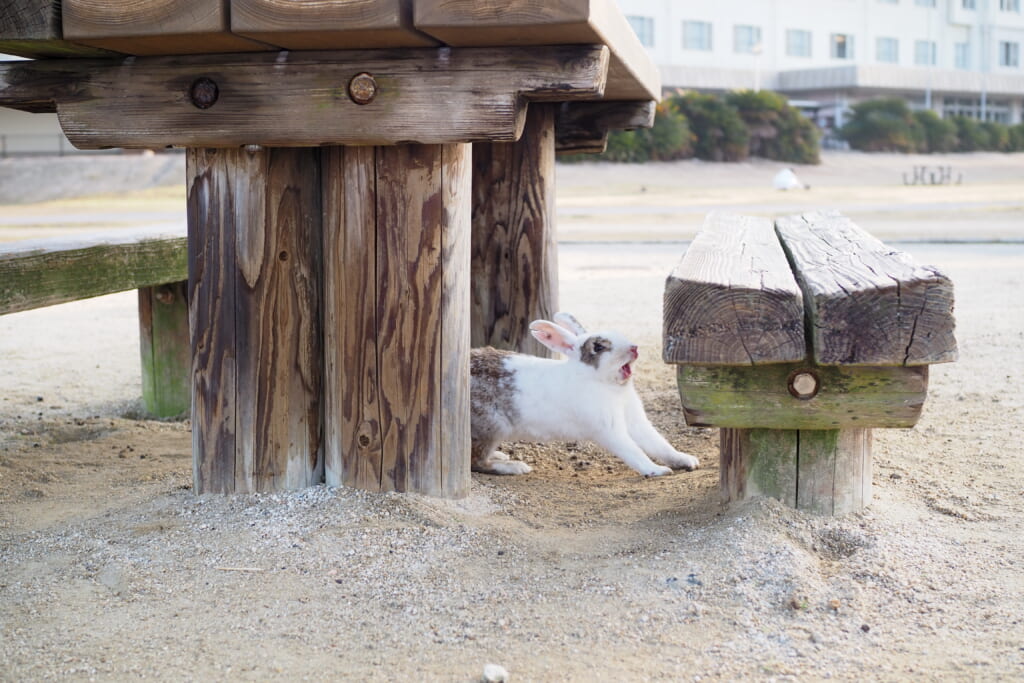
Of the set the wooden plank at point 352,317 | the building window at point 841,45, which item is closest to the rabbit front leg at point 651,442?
the wooden plank at point 352,317

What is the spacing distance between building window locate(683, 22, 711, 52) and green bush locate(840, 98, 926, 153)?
24.4 ft

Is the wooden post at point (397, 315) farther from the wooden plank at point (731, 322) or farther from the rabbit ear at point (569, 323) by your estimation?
the rabbit ear at point (569, 323)

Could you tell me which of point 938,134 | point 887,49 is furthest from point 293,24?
point 887,49

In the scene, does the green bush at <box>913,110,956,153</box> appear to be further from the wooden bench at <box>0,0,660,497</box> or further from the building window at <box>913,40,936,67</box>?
the wooden bench at <box>0,0,660,497</box>

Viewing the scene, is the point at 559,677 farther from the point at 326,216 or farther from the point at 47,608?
the point at 326,216

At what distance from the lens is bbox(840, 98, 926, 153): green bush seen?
38219 mm

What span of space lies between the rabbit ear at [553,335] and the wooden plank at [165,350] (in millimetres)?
2298

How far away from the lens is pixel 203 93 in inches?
142

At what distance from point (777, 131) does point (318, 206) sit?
105 ft

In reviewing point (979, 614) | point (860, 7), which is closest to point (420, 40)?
point (979, 614)

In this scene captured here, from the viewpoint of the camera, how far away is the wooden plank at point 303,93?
337cm

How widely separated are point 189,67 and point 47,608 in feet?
5.59

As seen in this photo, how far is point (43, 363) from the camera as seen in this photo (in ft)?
24.4

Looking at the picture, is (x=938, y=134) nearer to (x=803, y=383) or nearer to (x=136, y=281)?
(x=136, y=281)
